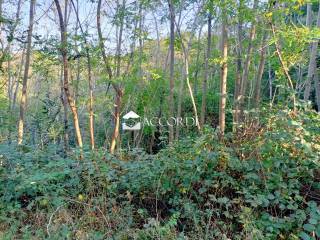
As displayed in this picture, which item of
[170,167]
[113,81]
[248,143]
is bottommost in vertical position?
[170,167]

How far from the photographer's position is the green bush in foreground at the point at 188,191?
2.34 meters

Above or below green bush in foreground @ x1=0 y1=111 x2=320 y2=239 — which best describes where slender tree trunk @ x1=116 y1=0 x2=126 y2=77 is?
above

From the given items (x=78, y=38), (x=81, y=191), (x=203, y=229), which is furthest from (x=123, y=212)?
(x=78, y=38)

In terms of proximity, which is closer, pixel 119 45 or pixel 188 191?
pixel 188 191

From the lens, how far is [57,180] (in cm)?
304

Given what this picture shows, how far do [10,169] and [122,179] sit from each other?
1.29 m

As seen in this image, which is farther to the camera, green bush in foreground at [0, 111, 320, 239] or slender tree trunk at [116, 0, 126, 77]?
slender tree trunk at [116, 0, 126, 77]

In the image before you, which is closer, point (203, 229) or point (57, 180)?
point (203, 229)

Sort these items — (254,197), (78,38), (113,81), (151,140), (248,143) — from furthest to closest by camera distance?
(151,140)
(113,81)
(78,38)
(248,143)
(254,197)

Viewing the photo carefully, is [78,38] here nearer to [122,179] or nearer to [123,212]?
[122,179]

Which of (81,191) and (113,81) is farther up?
(113,81)

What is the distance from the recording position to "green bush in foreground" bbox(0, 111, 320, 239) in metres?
2.34

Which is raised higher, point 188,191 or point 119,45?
point 119,45

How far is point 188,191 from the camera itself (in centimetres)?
270
